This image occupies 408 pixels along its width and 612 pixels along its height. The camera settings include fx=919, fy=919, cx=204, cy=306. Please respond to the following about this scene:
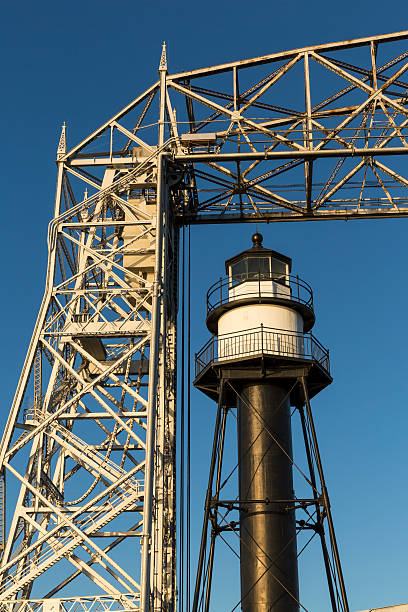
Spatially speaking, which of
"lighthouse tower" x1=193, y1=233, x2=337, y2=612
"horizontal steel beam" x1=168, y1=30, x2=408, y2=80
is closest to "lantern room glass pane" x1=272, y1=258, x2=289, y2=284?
"lighthouse tower" x1=193, y1=233, x2=337, y2=612

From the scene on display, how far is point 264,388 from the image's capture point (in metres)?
30.2

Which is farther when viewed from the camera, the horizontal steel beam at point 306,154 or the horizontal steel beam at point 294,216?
the horizontal steel beam at point 294,216

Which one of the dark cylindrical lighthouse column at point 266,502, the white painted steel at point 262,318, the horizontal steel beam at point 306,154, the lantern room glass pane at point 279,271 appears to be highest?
the horizontal steel beam at point 306,154

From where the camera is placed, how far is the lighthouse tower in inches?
1101

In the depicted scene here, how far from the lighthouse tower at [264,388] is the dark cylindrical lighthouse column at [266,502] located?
0.03 metres

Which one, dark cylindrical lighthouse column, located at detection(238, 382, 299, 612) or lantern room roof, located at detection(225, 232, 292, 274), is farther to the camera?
lantern room roof, located at detection(225, 232, 292, 274)

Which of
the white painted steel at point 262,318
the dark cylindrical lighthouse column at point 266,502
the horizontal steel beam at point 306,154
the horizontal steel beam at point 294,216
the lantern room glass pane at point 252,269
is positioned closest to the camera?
the dark cylindrical lighthouse column at point 266,502

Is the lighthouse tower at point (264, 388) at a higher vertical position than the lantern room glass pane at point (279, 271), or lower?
lower

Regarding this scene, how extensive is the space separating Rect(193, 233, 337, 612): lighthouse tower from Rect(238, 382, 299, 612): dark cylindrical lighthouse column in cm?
3

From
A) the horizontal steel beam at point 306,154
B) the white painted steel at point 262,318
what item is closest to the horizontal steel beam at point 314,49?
the horizontal steel beam at point 306,154

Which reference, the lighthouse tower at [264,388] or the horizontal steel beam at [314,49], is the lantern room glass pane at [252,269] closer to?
the lighthouse tower at [264,388]

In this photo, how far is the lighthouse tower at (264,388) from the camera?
28.0m

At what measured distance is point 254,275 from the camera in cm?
3164

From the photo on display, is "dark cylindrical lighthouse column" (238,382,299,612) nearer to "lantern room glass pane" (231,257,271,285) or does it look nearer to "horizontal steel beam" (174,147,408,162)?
"lantern room glass pane" (231,257,271,285)
